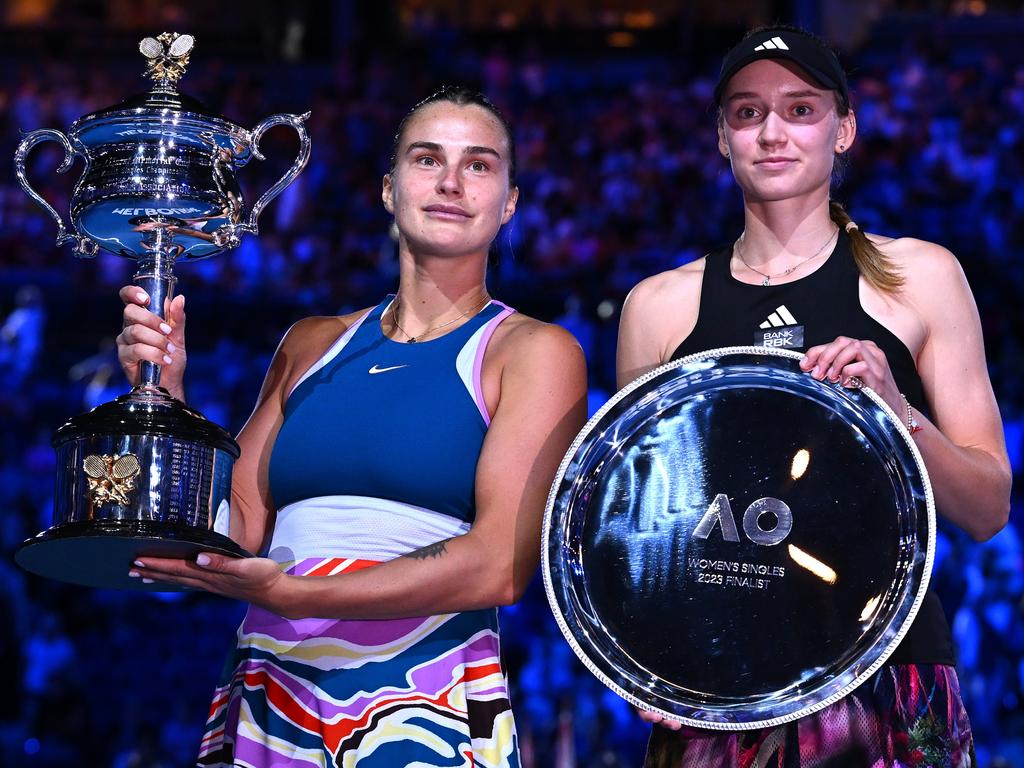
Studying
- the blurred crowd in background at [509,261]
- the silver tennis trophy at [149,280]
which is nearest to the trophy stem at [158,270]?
the silver tennis trophy at [149,280]

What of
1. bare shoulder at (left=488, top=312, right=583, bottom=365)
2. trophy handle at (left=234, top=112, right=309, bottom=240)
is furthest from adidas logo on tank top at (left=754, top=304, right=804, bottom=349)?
trophy handle at (left=234, top=112, right=309, bottom=240)

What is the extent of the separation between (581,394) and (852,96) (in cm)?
54

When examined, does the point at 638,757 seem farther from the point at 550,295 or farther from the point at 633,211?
the point at 633,211

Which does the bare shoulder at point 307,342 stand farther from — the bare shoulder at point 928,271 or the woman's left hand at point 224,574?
the bare shoulder at point 928,271

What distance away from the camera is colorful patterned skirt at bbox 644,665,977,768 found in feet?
5.33

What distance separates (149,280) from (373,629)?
0.54m

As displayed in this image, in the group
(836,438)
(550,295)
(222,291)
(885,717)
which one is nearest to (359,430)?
(836,438)

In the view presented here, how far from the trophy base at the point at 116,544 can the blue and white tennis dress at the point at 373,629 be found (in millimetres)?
157

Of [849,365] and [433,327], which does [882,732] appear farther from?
[433,327]

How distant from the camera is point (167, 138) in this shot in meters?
1.88

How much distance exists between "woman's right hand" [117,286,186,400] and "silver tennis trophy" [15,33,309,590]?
15 mm

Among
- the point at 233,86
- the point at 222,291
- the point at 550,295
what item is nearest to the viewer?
the point at 550,295

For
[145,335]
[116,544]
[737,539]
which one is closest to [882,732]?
[737,539]

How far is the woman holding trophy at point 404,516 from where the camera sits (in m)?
1.73
